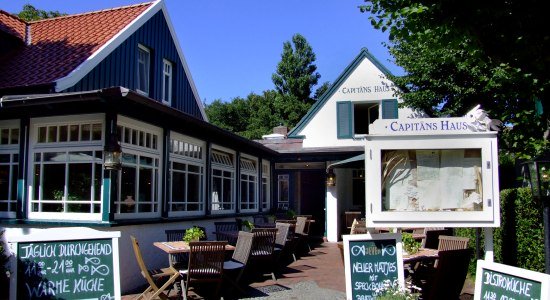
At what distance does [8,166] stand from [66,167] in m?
1.51

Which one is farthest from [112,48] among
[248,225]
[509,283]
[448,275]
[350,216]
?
[350,216]

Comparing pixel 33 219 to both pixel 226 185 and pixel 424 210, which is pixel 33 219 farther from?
pixel 424 210

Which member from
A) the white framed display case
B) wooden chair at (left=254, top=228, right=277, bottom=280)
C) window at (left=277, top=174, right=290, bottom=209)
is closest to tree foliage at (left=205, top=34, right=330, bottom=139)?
window at (left=277, top=174, right=290, bottom=209)

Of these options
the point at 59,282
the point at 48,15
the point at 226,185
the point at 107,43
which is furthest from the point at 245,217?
the point at 48,15

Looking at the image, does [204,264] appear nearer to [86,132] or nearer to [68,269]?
[68,269]

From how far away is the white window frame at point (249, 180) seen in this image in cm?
1445

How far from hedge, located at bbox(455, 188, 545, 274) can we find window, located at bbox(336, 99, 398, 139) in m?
8.44

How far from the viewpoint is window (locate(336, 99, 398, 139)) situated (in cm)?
1559

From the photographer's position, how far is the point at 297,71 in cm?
3703

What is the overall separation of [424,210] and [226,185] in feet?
30.3

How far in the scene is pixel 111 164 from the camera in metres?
7.46

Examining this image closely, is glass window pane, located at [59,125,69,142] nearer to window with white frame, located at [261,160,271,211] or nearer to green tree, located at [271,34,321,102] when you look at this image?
window with white frame, located at [261,160,271,211]

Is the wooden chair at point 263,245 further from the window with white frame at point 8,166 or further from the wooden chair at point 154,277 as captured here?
the window with white frame at point 8,166

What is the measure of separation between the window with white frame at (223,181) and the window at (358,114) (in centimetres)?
435
